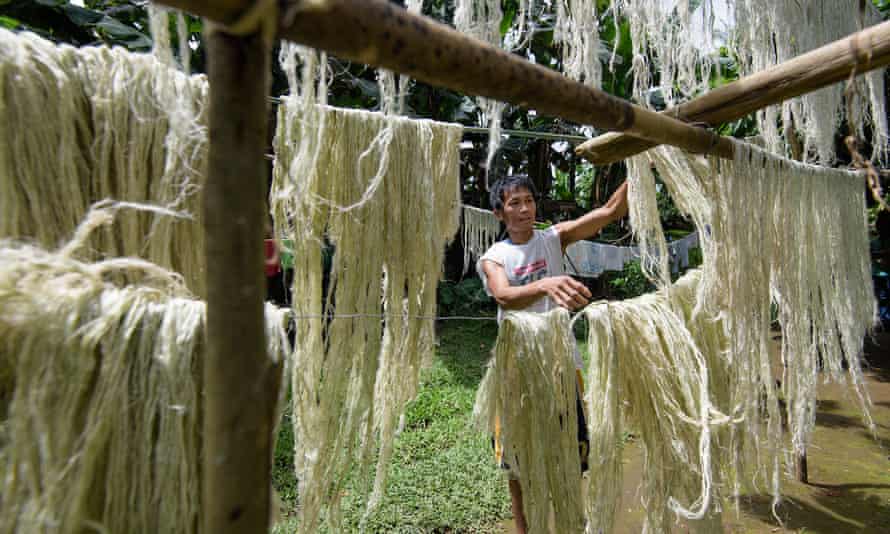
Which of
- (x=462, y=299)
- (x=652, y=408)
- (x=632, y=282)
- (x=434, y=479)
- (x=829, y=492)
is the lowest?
(x=829, y=492)

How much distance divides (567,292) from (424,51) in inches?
42.5

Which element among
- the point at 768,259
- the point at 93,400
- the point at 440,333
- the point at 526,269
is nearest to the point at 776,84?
the point at 768,259

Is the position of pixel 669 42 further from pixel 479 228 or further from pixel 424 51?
pixel 479 228

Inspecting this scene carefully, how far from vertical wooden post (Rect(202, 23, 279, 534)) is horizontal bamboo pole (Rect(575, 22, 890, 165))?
1.12 metres

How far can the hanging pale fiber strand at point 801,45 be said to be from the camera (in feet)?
6.50

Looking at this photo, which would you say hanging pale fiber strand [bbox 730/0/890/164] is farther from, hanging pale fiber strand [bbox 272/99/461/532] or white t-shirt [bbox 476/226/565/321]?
hanging pale fiber strand [bbox 272/99/461/532]

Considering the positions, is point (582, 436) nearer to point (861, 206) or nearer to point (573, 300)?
point (573, 300)

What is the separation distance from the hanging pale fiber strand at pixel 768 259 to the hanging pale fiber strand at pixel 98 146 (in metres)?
1.42

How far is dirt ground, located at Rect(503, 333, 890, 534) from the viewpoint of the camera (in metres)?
2.53

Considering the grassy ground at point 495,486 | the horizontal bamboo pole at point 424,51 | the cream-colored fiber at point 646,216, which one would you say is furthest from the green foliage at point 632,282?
the horizontal bamboo pole at point 424,51

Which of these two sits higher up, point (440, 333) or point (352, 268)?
point (352, 268)

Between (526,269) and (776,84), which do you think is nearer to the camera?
(776,84)

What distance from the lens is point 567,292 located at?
5.02 ft

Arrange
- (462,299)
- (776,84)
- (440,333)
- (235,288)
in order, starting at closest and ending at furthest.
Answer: (235,288)
(776,84)
(440,333)
(462,299)
